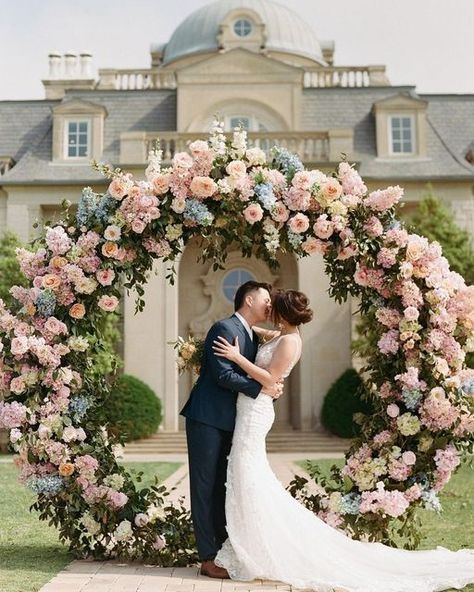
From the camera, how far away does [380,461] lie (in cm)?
704

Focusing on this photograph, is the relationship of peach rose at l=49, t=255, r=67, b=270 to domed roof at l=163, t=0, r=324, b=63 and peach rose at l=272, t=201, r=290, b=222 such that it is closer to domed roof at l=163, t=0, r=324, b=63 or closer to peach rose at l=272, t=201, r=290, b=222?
peach rose at l=272, t=201, r=290, b=222

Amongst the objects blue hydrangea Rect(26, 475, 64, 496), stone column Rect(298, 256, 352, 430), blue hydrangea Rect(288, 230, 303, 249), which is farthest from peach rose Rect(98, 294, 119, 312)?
stone column Rect(298, 256, 352, 430)

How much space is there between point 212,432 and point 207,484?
398 mm

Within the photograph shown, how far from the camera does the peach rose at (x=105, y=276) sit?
24.0 ft

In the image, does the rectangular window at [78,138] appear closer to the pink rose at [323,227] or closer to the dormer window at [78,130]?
the dormer window at [78,130]

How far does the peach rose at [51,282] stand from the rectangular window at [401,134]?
20.5 metres

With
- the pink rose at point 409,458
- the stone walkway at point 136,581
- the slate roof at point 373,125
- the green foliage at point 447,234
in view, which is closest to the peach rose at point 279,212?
the pink rose at point 409,458

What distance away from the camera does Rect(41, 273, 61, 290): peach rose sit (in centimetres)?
721

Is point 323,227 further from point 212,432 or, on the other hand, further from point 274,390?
point 212,432

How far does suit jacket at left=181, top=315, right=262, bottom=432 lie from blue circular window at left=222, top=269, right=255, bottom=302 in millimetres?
19567

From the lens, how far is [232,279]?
86.5 ft

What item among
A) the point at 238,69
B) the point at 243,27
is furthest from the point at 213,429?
the point at 243,27

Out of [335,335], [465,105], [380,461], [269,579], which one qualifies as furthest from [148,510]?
[465,105]

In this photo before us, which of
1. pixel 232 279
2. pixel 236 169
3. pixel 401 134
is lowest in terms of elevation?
pixel 236 169
